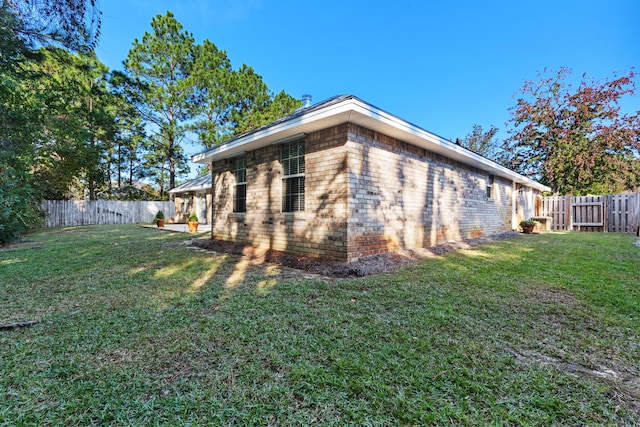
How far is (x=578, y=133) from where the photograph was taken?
685 inches

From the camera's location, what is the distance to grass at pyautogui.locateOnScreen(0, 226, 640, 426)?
1622 millimetres

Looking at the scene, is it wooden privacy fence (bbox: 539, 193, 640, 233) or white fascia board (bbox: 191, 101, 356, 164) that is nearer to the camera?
white fascia board (bbox: 191, 101, 356, 164)

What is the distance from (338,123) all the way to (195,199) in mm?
16764

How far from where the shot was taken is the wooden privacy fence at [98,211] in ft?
55.6

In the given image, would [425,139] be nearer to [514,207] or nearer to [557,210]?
Answer: [514,207]

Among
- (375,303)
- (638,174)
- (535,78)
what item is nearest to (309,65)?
(375,303)

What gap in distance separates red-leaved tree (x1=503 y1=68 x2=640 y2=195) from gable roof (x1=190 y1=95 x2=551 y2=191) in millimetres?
14673

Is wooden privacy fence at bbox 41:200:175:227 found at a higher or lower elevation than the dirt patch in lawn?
higher

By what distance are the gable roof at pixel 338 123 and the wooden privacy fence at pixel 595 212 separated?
9.87 meters

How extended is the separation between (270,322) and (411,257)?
4.16m

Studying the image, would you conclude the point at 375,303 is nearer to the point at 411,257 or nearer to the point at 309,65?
the point at 411,257

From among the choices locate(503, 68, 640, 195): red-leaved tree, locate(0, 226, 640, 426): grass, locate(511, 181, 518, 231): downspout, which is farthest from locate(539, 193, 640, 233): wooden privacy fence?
locate(0, 226, 640, 426): grass

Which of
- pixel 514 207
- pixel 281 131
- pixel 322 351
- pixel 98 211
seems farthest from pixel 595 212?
pixel 98 211

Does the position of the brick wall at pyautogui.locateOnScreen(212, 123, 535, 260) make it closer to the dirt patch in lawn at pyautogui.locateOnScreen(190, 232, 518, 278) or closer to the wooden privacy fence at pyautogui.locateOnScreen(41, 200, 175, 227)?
the dirt patch in lawn at pyautogui.locateOnScreen(190, 232, 518, 278)
